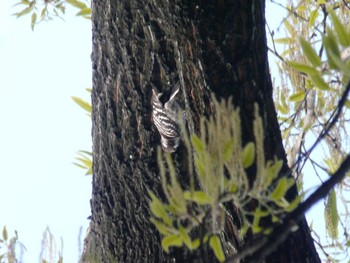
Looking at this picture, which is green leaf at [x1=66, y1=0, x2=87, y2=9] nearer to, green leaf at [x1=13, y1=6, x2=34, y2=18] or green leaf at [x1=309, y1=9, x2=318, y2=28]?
green leaf at [x1=13, y1=6, x2=34, y2=18]

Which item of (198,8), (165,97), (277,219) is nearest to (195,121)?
(165,97)

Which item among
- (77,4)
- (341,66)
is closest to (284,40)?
(77,4)

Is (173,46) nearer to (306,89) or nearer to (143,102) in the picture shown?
(143,102)

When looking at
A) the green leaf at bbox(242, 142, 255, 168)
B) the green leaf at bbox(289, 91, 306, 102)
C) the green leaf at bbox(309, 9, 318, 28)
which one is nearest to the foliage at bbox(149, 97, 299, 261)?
the green leaf at bbox(242, 142, 255, 168)

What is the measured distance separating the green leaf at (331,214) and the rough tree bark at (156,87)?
56 millimetres

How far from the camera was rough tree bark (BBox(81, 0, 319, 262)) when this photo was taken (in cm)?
125

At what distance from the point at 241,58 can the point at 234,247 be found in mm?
272

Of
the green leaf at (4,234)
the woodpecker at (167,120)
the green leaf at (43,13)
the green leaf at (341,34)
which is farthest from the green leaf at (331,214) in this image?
the green leaf at (43,13)

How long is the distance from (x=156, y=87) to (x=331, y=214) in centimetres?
32

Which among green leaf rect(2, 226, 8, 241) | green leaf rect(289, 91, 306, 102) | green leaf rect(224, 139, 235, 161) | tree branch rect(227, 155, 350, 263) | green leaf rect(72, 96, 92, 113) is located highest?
green leaf rect(72, 96, 92, 113)

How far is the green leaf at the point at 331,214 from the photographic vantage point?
120 cm

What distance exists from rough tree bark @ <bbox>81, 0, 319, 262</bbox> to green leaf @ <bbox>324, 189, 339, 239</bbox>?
6cm

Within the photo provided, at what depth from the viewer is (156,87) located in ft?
4.25

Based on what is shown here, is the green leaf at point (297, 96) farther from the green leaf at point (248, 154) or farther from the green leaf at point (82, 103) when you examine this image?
the green leaf at point (248, 154)
